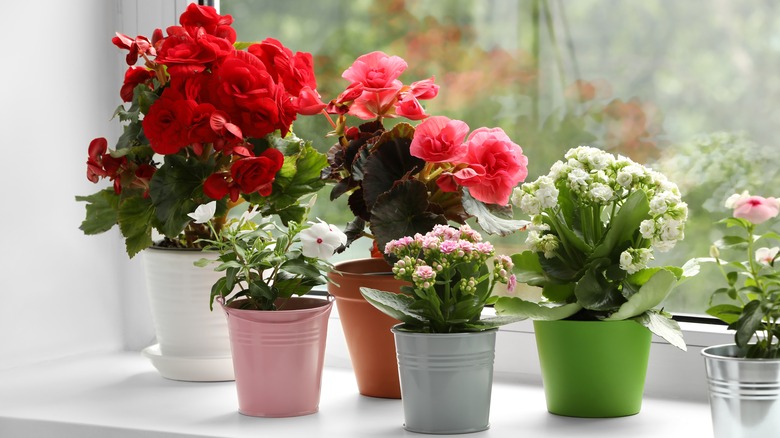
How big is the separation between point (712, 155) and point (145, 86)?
89 centimetres

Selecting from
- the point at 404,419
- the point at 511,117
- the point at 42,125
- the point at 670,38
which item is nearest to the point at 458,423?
the point at 404,419

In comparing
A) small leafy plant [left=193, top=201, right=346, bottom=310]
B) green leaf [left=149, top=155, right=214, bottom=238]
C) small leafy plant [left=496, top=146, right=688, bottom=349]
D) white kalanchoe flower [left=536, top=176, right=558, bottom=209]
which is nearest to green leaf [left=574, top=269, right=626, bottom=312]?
small leafy plant [left=496, top=146, right=688, bottom=349]

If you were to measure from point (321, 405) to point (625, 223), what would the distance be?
0.51 m

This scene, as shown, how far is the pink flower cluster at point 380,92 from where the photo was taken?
1.44 meters

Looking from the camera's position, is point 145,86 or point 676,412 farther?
point 145,86

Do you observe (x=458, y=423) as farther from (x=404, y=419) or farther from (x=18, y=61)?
(x=18, y=61)

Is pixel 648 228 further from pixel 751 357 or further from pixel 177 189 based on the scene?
pixel 177 189

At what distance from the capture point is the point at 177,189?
1434 mm

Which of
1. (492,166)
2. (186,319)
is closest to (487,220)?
(492,166)

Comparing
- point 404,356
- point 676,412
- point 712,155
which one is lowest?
point 676,412

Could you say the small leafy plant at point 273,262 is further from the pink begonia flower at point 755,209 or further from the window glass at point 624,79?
the pink begonia flower at point 755,209

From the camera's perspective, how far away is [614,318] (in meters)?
1.26

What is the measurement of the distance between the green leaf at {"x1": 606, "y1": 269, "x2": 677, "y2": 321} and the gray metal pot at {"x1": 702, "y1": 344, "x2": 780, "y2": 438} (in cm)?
15

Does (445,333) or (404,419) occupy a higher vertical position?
(445,333)
